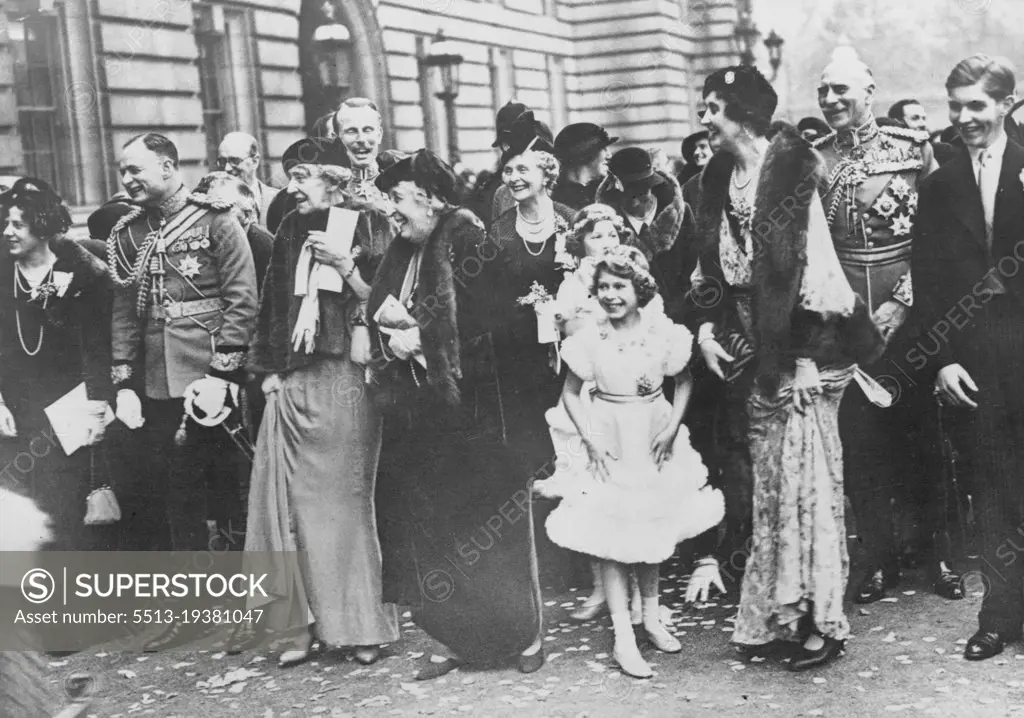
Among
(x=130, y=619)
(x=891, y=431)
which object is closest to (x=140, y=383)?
(x=130, y=619)

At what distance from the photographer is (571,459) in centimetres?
455

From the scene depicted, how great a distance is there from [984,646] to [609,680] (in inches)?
49.6

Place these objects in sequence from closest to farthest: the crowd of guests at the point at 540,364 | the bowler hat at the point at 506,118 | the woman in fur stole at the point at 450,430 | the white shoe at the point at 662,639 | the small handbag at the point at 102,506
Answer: the crowd of guests at the point at 540,364 → the white shoe at the point at 662,639 → the woman in fur stole at the point at 450,430 → the bowler hat at the point at 506,118 → the small handbag at the point at 102,506

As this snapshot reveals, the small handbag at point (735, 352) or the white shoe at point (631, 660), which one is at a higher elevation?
the small handbag at point (735, 352)

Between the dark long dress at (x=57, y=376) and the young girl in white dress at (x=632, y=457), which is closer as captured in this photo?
the young girl in white dress at (x=632, y=457)

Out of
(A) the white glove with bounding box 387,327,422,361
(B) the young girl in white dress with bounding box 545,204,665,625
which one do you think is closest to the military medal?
(A) the white glove with bounding box 387,327,422,361

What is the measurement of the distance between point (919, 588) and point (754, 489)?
815 millimetres

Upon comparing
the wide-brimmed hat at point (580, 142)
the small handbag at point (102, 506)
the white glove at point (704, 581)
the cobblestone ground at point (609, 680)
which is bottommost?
the cobblestone ground at point (609, 680)

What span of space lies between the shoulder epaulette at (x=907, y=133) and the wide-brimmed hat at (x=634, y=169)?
0.84m

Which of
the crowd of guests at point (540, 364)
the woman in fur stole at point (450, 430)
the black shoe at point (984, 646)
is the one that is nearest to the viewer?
the black shoe at point (984, 646)

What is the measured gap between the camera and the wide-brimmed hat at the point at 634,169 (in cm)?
471

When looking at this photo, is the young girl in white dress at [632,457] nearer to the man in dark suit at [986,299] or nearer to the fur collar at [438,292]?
the fur collar at [438,292]

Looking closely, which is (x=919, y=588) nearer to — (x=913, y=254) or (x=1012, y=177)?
(x=913, y=254)

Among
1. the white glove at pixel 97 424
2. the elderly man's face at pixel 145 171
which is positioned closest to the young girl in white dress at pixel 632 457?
the elderly man's face at pixel 145 171
